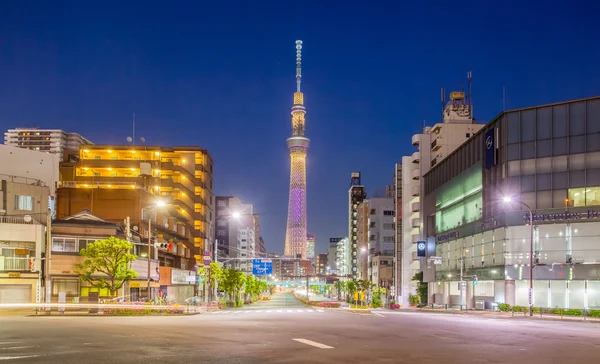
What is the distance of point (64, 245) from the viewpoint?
64.4 meters

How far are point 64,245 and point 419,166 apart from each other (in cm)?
7067

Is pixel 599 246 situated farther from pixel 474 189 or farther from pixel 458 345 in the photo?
pixel 458 345

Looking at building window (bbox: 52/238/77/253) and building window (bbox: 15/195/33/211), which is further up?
building window (bbox: 15/195/33/211)

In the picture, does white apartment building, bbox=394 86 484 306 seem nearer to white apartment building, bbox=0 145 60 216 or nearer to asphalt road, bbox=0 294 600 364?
white apartment building, bbox=0 145 60 216

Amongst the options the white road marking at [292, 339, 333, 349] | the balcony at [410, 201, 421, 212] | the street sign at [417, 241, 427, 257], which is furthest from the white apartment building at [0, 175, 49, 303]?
the balcony at [410, 201, 421, 212]

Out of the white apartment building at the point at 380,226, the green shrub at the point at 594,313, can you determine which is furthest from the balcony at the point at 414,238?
the green shrub at the point at 594,313

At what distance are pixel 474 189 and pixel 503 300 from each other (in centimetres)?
1595

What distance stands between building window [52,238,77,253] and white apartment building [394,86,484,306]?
59.8 metres

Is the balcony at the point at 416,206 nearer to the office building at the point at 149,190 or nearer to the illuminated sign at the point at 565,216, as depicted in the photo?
the office building at the point at 149,190

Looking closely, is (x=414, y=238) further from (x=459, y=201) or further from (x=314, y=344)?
(x=314, y=344)

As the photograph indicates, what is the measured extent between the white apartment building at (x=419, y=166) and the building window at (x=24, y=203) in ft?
206

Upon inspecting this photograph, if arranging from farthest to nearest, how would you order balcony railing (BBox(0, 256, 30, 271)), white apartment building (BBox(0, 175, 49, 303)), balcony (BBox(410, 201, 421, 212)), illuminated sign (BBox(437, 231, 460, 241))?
1. balcony (BBox(410, 201, 421, 212))
2. illuminated sign (BBox(437, 231, 460, 241))
3. balcony railing (BBox(0, 256, 30, 271))
4. white apartment building (BBox(0, 175, 49, 303))

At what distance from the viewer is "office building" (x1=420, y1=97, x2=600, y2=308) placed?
61562mm

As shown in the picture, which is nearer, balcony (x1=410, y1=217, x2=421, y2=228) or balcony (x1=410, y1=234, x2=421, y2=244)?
balcony (x1=410, y1=217, x2=421, y2=228)
